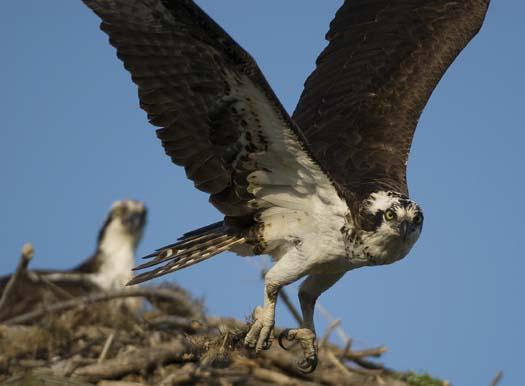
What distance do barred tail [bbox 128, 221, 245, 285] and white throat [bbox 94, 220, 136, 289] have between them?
14.4ft

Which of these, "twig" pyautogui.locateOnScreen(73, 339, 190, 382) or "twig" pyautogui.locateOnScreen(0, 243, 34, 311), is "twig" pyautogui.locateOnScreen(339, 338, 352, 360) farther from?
"twig" pyautogui.locateOnScreen(0, 243, 34, 311)

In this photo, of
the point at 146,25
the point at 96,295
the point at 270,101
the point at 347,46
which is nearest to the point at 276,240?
the point at 270,101

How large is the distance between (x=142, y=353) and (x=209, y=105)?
293 centimetres

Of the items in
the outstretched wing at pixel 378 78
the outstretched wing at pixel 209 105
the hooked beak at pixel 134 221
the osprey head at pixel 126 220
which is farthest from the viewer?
the hooked beak at pixel 134 221

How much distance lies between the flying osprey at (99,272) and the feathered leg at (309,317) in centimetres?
348

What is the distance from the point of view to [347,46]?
8.69 meters

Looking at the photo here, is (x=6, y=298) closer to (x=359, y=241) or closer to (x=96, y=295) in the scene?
(x=96, y=295)

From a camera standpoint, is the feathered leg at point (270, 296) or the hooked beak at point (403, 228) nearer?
the hooked beak at point (403, 228)

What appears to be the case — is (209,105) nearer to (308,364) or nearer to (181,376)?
(308,364)

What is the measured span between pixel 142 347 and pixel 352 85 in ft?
9.55

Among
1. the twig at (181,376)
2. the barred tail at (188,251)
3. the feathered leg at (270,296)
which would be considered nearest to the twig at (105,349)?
the twig at (181,376)

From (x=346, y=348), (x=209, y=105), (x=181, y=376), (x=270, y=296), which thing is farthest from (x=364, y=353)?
(x=209, y=105)

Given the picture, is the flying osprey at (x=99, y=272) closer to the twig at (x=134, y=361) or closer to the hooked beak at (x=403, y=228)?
the twig at (x=134, y=361)

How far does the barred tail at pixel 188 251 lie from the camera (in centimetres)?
705
